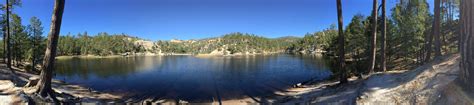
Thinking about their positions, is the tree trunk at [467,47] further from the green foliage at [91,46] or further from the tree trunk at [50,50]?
the green foliage at [91,46]

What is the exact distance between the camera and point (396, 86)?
29.0ft

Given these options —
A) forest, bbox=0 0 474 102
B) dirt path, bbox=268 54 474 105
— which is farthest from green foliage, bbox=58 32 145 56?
dirt path, bbox=268 54 474 105

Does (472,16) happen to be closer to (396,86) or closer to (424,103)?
(424,103)

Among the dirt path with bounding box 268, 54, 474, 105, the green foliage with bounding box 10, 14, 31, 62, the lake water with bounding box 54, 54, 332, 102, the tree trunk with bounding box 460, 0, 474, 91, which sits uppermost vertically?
the green foliage with bounding box 10, 14, 31, 62

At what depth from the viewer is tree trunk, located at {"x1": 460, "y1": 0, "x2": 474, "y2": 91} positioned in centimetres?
609

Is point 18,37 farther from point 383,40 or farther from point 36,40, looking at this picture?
point 383,40

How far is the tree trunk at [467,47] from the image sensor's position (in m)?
6.09

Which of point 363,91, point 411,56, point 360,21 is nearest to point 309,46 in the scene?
point 360,21

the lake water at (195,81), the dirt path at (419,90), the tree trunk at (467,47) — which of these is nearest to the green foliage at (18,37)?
the lake water at (195,81)

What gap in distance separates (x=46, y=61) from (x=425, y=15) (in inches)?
1378

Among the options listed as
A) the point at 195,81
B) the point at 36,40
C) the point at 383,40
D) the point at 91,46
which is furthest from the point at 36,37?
the point at 91,46

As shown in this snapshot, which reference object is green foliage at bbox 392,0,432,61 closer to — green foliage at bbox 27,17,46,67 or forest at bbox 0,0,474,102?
forest at bbox 0,0,474,102

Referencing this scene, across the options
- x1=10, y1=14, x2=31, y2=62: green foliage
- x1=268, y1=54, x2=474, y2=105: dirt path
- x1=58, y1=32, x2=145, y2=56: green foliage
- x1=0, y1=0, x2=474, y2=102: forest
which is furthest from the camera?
x1=58, y1=32, x2=145, y2=56: green foliage

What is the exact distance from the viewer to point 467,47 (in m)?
6.24
